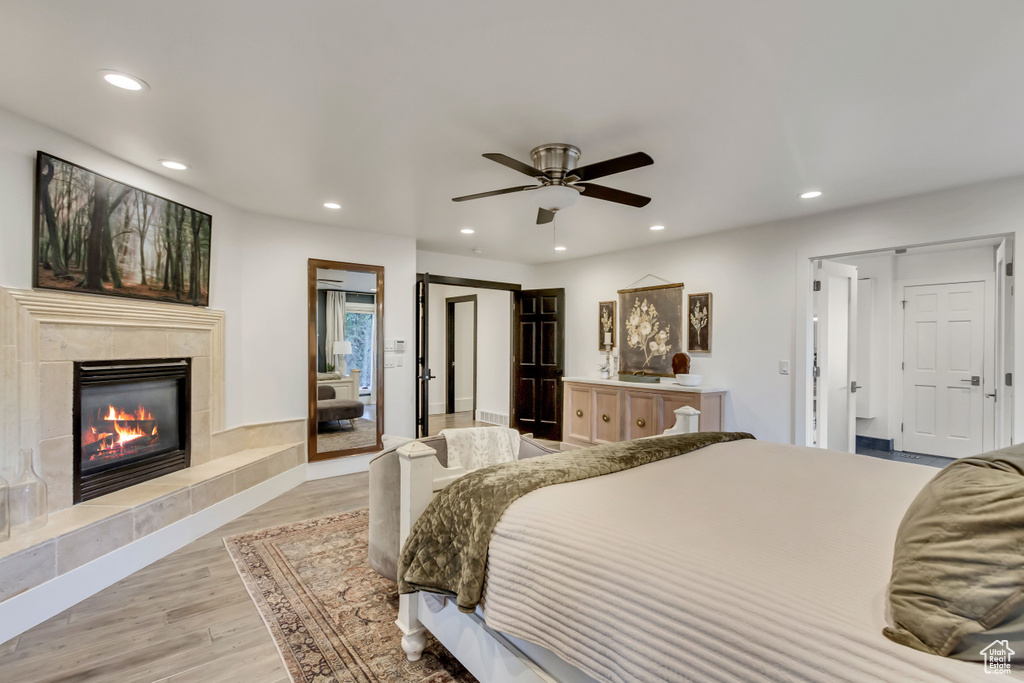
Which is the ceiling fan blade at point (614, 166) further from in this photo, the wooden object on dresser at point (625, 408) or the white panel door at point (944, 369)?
the white panel door at point (944, 369)

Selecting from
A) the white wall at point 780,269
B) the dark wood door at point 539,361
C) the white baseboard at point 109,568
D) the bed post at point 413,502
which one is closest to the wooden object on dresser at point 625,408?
the white wall at point 780,269

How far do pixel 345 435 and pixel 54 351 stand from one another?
245cm

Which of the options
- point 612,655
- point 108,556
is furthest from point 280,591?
point 612,655

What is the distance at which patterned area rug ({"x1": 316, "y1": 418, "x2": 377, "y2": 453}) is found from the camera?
452 cm

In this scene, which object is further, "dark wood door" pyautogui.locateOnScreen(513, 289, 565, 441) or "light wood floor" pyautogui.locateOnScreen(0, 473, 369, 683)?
"dark wood door" pyautogui.locateOnScreen(513, 289, 565, 441)

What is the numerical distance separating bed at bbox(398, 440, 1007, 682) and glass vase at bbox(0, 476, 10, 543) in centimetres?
194

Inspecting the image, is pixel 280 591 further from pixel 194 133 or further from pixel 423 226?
pixel 423 226

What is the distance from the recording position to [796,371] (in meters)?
4.09

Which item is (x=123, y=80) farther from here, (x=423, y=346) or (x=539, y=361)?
(x=539, y=361)

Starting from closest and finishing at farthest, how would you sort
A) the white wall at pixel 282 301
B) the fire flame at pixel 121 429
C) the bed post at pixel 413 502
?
the bed post at pixel 413 502, the fire flame at pixel 121 429, the white wall at pixel 282 301

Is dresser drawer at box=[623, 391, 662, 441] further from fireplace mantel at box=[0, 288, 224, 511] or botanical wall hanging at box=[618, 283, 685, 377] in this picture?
fireplace mantel at box=[0, 288, 224, 511]

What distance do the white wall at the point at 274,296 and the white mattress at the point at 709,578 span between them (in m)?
3.48

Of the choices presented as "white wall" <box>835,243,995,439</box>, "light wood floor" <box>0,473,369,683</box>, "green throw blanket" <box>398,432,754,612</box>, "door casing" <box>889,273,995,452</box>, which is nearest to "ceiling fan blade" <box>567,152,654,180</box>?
"green throw blanket" <box>398,432,754,612</box>

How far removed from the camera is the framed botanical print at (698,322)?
15.7 ft
